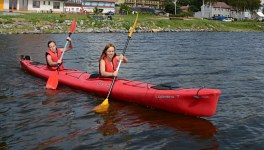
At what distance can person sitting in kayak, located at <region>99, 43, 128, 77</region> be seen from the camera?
9773 millimetres

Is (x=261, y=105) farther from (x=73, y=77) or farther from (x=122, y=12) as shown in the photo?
(x=122, y=12)

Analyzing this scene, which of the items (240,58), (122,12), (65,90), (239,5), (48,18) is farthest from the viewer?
(239,5)

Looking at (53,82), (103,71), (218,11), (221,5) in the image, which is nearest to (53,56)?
(53,82)

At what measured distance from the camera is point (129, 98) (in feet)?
30.1

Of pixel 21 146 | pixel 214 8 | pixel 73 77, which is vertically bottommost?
pixel 21 146

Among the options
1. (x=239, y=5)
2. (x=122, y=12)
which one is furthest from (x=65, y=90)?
(x=239, y=5)

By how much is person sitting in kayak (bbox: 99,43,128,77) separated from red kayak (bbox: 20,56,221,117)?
0.22 m

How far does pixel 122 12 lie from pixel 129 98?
2419 inches

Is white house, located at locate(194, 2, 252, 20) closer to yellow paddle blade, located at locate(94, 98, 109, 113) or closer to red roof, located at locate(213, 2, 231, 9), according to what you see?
red roof, located at locate(213, 2, 231, 9)

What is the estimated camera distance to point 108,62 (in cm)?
998

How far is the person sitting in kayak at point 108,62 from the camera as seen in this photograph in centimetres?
977

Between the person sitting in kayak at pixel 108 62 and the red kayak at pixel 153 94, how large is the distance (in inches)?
8.5

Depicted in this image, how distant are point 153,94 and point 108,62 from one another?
6.79 ft

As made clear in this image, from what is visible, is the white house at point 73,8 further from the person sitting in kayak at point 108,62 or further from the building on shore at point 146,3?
the person sitting in kayak at point 108,62
